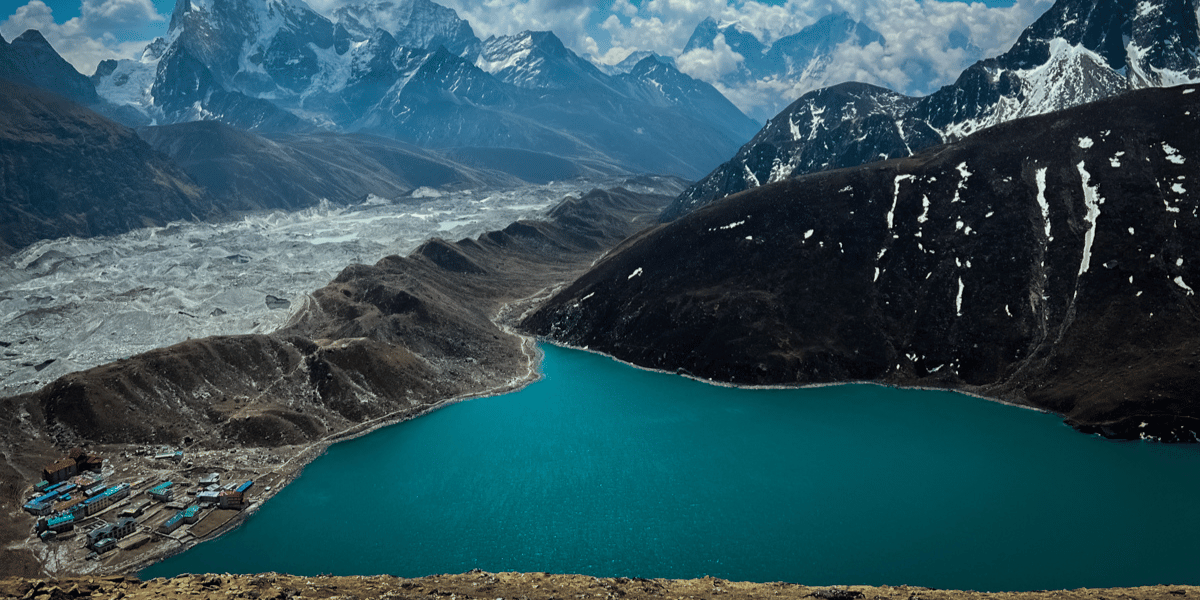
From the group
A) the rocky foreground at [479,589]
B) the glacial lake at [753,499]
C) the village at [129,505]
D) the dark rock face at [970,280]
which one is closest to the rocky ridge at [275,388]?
the village at [129,505]

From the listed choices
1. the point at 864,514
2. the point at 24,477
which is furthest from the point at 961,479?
the point at 24,477

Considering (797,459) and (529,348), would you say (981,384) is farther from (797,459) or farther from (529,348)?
(529,348)

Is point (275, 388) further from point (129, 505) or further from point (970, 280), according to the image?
point (970, 280)

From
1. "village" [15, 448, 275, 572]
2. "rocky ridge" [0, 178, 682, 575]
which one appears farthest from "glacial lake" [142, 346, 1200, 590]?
"rocky ridge" [0, 178, 682, 575]

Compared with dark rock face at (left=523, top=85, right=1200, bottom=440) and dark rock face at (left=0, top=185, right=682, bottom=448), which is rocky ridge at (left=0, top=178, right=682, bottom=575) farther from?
dark rock face at (left=523, top=85, right=1200, bottom=440)

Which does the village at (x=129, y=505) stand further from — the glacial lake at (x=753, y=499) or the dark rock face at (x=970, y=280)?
the dark rock face at (x=970, y=280)
